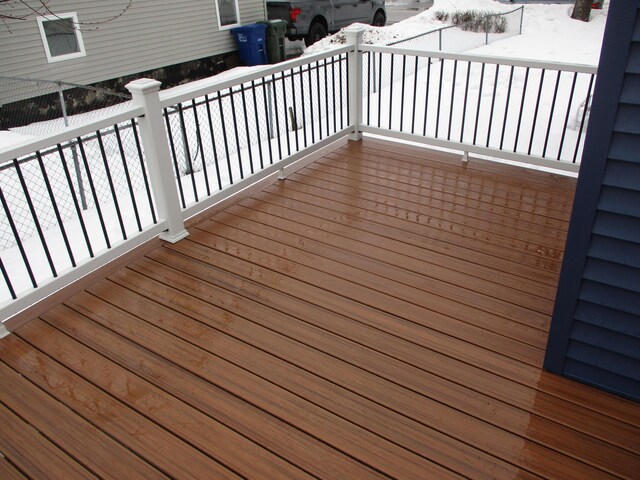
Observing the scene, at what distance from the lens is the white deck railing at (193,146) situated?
110 inches

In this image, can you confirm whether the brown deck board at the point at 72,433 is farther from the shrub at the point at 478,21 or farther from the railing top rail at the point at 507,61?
the shrub at the point at 478,21

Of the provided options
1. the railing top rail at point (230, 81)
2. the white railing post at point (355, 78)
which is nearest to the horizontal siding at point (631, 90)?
the railing top rail at point (230, 81)

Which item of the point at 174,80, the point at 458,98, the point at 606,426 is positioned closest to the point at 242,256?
the point at 606,426

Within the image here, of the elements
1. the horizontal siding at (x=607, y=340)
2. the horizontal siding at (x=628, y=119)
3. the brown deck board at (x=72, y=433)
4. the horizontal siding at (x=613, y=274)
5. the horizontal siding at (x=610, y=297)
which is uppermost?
the horizontal siding at (x=628, y=119)

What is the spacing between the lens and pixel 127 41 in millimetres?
9336

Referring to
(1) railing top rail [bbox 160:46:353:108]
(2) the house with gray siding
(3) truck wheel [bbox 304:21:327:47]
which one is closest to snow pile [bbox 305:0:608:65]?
(3) truck wheel [bbox 304:21:327:47]

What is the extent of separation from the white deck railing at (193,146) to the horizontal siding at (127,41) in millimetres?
2529

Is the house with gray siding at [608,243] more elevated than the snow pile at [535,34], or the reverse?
the house with gray siding at [608,243]

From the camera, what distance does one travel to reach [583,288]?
196 centimetres

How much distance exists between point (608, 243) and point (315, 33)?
11716 millimetres

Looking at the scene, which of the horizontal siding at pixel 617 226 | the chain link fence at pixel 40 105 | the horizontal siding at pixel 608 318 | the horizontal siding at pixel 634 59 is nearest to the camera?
the horizontal siding at pixel 634 59

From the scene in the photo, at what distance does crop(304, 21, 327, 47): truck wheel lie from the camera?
1226 centimetres

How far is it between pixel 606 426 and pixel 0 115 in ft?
28.9

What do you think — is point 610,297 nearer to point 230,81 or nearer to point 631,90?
point 631,90
